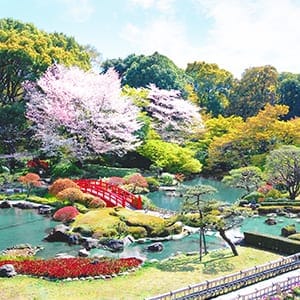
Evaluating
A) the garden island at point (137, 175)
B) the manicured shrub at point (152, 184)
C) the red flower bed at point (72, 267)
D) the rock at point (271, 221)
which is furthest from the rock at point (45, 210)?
the rock at point (271, 221)

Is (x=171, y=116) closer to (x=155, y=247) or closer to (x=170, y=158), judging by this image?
(x=170, y=158)

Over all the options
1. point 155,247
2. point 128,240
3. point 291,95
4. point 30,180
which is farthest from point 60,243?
point 291,95

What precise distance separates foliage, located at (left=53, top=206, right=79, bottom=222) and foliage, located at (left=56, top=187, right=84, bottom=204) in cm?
194

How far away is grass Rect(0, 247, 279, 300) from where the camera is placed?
15.2 metres

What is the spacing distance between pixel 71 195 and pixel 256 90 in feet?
115

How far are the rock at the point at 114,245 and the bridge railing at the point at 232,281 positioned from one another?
23.1 ft

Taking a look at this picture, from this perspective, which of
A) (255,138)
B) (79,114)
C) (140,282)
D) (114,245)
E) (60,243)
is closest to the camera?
(140,282)

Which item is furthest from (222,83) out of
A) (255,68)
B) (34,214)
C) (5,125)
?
(34,214)

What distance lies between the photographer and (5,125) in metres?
40.7

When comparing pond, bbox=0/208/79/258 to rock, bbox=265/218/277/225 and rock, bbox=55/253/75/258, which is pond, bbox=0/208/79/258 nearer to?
rock, bbox=55/253/75/258

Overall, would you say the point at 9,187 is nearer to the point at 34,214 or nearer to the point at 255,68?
the point at 34,214

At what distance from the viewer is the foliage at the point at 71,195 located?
94.0 feet

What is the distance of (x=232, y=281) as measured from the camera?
50.2 feet

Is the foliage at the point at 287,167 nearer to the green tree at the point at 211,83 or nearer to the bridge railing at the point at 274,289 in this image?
the bridge railing at the point at 274,289
